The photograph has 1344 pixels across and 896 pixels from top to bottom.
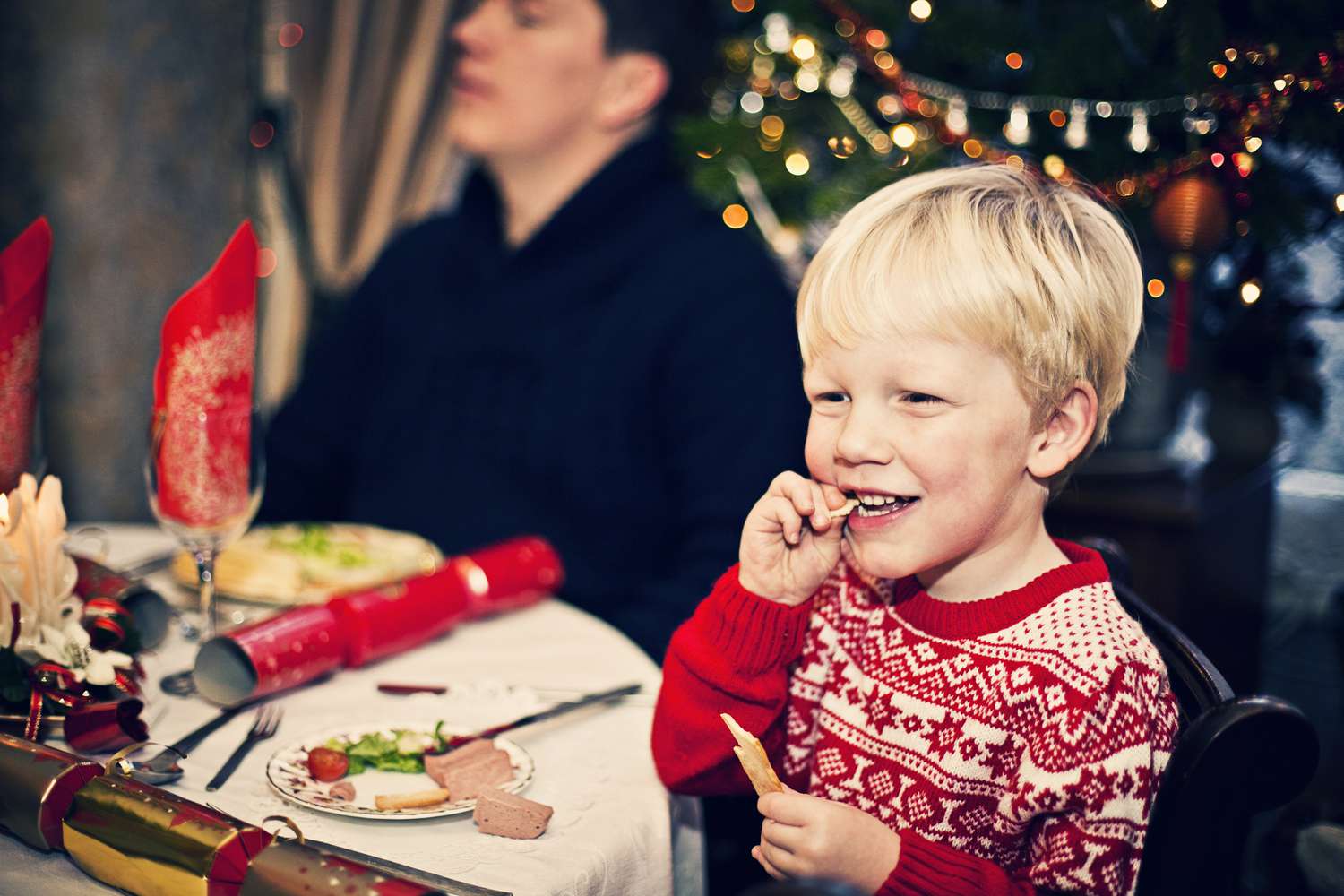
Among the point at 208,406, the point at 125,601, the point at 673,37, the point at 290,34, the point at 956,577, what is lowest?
the point at 125,601

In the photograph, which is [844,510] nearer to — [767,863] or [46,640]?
[767,863]

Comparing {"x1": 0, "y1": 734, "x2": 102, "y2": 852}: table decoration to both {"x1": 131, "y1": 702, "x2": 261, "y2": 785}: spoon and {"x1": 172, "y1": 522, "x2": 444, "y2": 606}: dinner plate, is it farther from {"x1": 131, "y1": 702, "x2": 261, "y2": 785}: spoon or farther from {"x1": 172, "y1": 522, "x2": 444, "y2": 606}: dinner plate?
{"x1": 172, "y1": 522, "x2": 444, "y2": 606}: dinner plate

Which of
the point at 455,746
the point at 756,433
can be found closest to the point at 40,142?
the point at 756,433

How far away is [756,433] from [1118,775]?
1040 millimetres

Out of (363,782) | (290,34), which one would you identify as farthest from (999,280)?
(290,34)

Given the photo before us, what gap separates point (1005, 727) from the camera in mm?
943

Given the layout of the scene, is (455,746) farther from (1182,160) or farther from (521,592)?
(1182,160)

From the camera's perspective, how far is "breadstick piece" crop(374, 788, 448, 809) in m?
0.93

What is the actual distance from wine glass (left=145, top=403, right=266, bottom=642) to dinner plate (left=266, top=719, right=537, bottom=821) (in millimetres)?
227

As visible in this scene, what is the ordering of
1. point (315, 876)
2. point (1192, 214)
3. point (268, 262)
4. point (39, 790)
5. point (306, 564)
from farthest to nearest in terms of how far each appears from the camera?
point (268, 262) → point (306, 564) → point (1192, 214) → point (39, 790) → point (315, 876)

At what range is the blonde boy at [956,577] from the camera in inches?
35.3

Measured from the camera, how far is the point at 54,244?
119 inches

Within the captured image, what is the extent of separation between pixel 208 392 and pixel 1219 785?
994 mm

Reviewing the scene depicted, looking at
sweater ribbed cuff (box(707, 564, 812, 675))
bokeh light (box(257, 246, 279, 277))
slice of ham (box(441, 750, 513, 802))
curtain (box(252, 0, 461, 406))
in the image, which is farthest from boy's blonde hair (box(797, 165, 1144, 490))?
bokeh light (box(257, 246, 279, 277))
